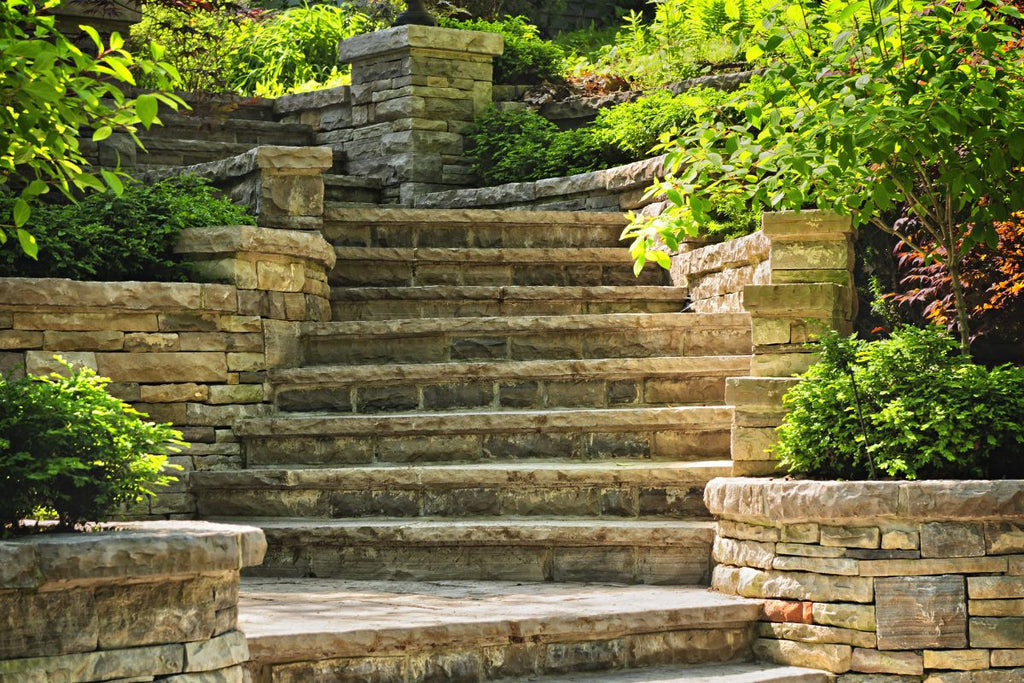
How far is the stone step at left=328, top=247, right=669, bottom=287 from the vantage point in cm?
732

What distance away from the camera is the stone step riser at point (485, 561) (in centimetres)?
519

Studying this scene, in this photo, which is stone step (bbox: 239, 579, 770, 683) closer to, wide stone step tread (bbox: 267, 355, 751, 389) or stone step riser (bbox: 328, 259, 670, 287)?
wide stone step tread (bbox: 267, 355, 751, 389)

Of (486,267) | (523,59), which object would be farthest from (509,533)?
(523,59)

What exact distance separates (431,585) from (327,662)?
1178 mm

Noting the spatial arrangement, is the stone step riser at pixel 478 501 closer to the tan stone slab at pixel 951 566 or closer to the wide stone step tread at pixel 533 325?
the wide stone step tread at pixel 533 325

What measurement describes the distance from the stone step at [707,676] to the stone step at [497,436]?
54.6 inches

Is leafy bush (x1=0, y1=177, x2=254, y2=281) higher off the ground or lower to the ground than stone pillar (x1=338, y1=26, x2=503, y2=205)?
lower

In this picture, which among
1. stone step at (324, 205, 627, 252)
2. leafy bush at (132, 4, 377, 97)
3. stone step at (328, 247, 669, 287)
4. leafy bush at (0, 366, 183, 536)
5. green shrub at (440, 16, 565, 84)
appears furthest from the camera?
leafy bush at (132, 4, 377, 97)

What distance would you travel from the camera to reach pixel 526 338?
659cm

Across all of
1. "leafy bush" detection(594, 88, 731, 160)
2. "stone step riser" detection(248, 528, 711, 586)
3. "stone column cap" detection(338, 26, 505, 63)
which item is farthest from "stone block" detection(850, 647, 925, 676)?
"stone column cap" detection(338, 26, 505, 63)

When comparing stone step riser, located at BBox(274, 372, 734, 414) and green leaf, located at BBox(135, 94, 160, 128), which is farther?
stone step riser, located at BBox(274, 372, 734, 414)

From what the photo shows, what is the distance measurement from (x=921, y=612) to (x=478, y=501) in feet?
6.55

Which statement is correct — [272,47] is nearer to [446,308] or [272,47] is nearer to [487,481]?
[446,308]

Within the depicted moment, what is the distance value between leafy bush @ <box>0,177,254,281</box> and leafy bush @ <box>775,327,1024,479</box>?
3193 mm
